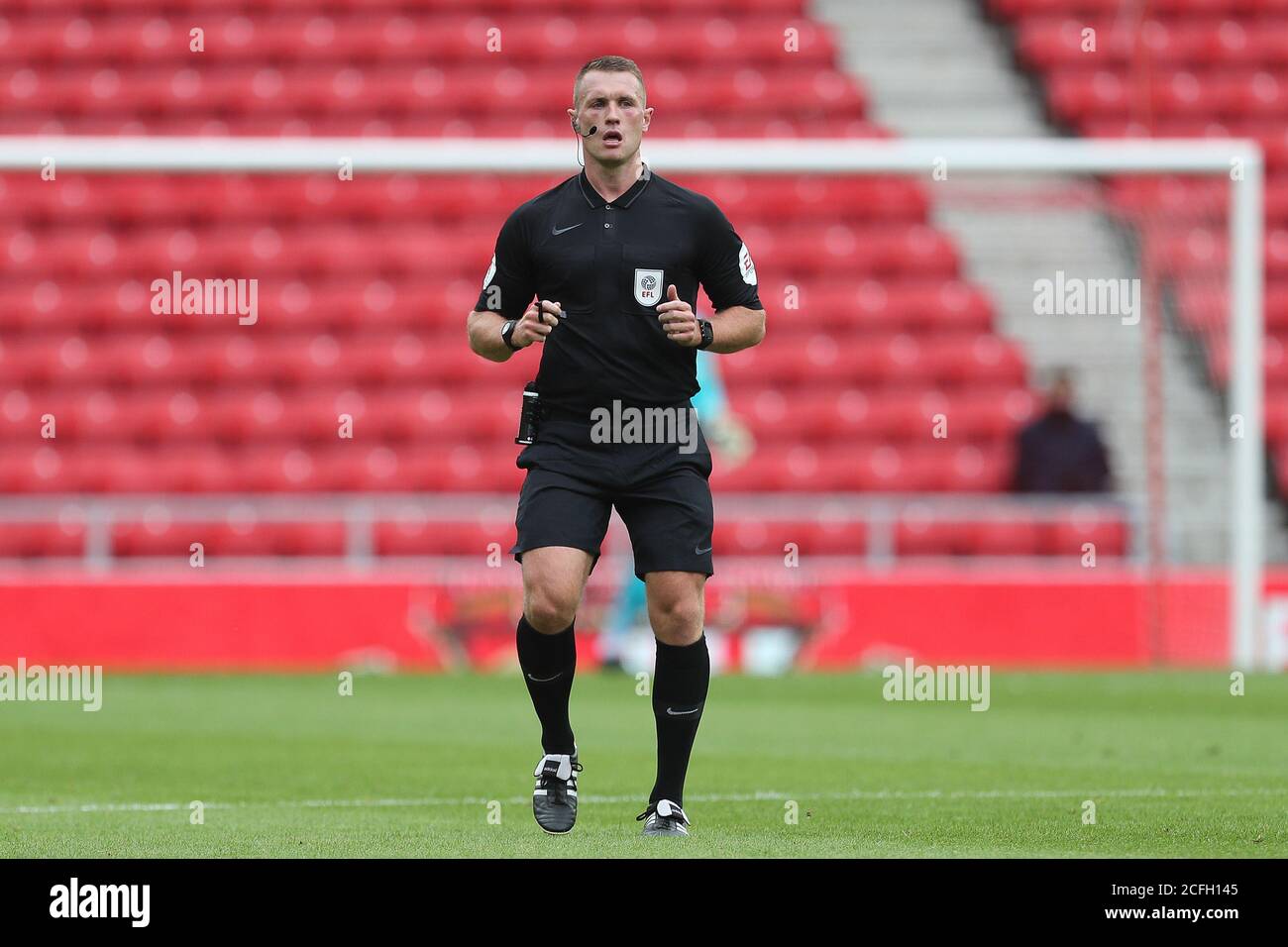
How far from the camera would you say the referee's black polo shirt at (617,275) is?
5.79 meters

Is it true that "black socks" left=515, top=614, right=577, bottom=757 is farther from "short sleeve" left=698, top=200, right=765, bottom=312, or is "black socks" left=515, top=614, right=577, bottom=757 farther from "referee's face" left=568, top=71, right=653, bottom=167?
"referee's face" left=568, top=71, right=653, bottom=167

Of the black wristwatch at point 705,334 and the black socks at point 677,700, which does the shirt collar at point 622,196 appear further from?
the black socks at point 677,700

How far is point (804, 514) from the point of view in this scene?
15.1m

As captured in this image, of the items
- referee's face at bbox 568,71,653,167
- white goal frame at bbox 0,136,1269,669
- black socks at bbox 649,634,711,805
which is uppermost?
white goal frame at bbox 0,136,1269,669

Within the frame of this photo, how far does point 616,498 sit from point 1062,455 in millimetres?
9345

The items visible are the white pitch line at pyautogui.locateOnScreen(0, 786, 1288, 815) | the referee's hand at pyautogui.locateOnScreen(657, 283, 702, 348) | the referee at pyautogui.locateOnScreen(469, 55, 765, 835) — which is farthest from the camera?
the white pitch line at pyautogui.locateOnScreen(0, 786, 1288, 815)

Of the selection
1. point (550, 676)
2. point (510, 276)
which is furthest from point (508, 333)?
point (550, 676)

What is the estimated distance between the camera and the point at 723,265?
5.91 m

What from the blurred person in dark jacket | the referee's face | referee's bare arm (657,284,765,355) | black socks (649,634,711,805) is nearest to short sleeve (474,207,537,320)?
the referee's face

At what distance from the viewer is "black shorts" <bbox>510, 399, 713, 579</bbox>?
5.74 meters

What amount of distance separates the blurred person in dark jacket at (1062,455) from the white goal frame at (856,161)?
1.31m

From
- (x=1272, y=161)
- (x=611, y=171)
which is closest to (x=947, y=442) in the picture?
(x=1272, y=161)

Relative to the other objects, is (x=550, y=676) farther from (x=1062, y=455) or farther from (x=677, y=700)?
(x=1062, y=455)
